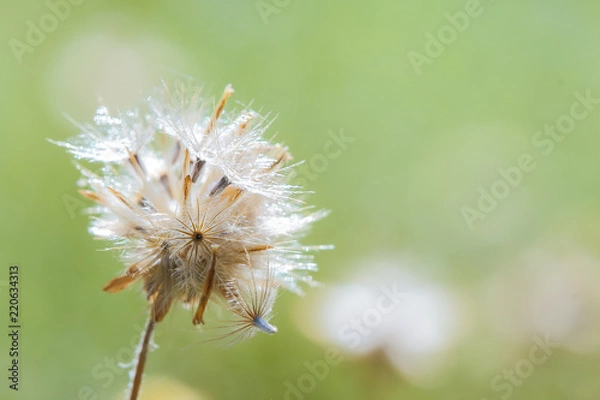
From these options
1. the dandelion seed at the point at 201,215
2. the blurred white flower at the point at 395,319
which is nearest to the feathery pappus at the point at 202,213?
the dandelion seed at the point at 201,215

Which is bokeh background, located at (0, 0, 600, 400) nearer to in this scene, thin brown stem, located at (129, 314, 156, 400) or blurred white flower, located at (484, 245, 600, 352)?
blurred white flower, located at (484, 245, 600, 352)

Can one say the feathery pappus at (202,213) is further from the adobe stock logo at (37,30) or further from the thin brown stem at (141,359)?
the adobe stock logo at (37,30)

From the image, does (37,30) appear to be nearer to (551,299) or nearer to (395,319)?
(395,319)

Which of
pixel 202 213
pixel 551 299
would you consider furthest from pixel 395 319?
pixel 202 213

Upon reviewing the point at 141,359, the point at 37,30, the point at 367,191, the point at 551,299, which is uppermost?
the point at 37,30

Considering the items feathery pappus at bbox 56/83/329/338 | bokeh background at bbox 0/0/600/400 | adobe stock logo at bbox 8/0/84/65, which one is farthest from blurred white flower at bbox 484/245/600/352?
adobe stock logo at bbox 8/0/84/65

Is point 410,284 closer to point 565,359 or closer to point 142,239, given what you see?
point 565,359

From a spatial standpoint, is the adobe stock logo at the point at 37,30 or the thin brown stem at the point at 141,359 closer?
the thin brown stem at the point at 141,359

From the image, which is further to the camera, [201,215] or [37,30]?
[37,30]
